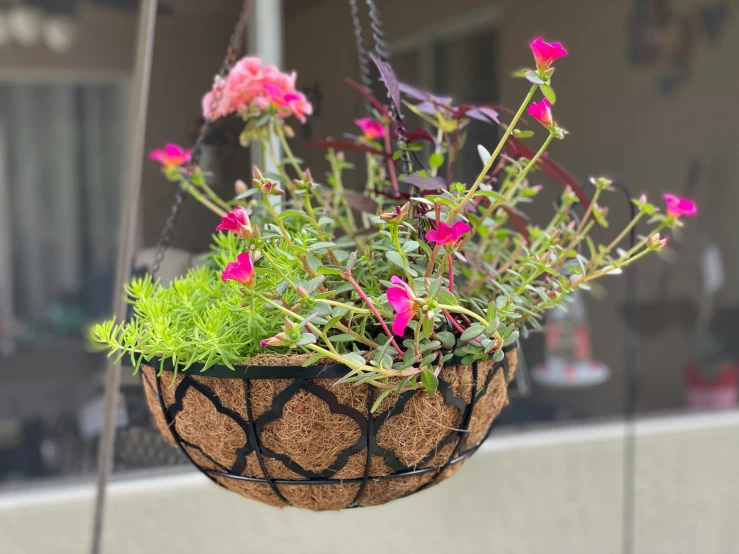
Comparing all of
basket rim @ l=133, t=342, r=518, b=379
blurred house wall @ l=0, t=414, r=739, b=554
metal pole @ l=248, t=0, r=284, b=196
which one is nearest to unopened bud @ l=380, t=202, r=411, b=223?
basket rim @ l=133, t=342, r=518, b=379

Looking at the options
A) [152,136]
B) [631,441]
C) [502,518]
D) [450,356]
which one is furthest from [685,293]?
[450,356]

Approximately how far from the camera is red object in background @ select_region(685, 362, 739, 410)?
6.90 feet

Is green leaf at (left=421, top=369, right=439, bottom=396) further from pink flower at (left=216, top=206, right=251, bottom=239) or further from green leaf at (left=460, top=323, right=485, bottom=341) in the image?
pink flower at (left=216, top=206, right=251, bottom=239)

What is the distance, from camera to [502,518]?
63.1 inches

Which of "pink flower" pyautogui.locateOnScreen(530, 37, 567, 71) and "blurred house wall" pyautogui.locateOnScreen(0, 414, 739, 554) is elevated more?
"pink flower" pyautogui.locateOnScreen(530, 37, 567, 71)

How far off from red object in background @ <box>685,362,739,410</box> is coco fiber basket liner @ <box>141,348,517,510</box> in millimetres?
1868

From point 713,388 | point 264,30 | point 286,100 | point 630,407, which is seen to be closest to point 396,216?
point 286,100

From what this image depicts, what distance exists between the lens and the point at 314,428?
456 mm

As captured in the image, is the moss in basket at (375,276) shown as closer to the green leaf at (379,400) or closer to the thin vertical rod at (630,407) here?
the green leaf at (379,400)

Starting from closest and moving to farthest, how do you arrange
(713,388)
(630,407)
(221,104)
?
(221,104)
(630,407)
(713,388)

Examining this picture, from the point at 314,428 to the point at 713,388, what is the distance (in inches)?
80.0

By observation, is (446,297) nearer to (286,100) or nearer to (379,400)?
(379,400)

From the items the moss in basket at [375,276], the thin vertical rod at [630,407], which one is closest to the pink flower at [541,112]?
the moss in basket at [375,276]

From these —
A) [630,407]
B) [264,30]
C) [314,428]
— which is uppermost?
[264,30]
